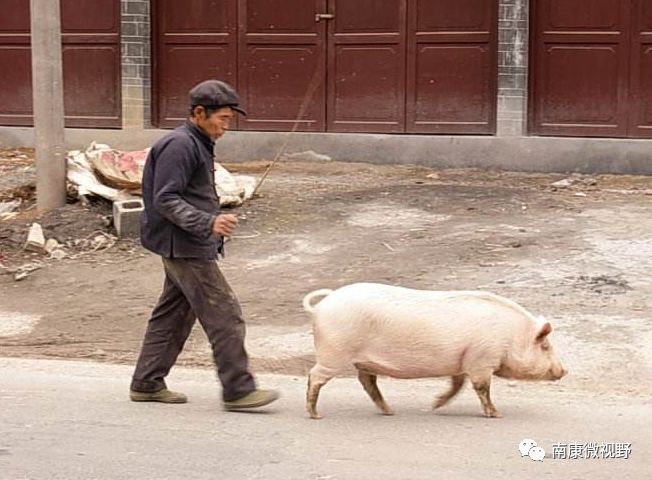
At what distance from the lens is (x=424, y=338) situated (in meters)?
6.24

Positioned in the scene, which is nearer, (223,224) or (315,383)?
(223,224)

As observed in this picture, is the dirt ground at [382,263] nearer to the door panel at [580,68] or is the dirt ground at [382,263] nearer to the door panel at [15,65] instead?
the door panel at [580,68]

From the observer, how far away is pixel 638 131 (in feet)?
45.0

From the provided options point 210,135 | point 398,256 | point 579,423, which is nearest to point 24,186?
point 398,256

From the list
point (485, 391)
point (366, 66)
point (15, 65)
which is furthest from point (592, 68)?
point (485, 391)

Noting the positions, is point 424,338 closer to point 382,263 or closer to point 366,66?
point 382,263

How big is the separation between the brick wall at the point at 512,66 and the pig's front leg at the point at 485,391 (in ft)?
25.7

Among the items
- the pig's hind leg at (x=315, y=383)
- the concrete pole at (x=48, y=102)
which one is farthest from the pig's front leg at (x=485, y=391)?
the concrete pole at (x=48, y=102)

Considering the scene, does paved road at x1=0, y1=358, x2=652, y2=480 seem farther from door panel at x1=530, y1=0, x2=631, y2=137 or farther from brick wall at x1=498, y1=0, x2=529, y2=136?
door panel at x1=530, y1=0, x2=631, y2=137

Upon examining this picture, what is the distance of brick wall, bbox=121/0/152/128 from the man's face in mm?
8666

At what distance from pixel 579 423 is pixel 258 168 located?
8.31 meters

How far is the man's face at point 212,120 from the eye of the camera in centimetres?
641

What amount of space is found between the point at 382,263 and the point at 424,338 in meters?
3.78

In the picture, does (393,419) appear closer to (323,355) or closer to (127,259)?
(323,355)
